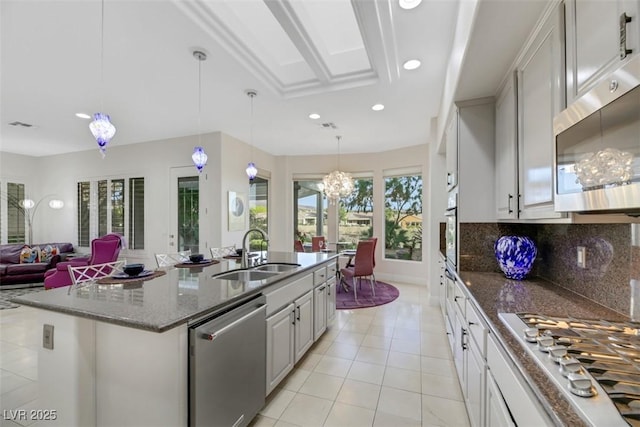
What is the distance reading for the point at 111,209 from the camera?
6.18 m

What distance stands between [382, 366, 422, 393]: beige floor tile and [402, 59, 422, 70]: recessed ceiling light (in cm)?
302

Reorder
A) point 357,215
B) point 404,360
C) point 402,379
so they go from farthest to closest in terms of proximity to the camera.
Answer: point 357,215, point 404,360, point 402,379

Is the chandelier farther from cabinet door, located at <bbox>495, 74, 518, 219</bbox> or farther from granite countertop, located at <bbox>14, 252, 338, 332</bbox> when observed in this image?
granite countertop, located at <bbox>14, 252, 338, 332</bbox>

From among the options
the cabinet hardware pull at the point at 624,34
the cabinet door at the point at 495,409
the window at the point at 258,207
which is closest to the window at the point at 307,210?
the window at the point at 258,207

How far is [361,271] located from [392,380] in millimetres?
2435

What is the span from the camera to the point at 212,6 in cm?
222

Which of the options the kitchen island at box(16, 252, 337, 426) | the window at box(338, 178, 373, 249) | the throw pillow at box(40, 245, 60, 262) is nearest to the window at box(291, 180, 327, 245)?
the window at box(338, 178, 373, 249)

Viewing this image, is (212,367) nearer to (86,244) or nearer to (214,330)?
(214,330)

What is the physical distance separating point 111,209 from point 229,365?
248 inches

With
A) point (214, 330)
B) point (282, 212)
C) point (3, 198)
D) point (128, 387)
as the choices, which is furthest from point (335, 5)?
point (3, 198)

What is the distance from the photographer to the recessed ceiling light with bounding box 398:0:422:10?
2.06 meters

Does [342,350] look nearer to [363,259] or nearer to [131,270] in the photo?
[363,259]

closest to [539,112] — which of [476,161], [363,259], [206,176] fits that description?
[476,161]

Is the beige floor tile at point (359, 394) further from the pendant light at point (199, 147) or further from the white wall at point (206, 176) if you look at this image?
the white wall at point (206, 176)
